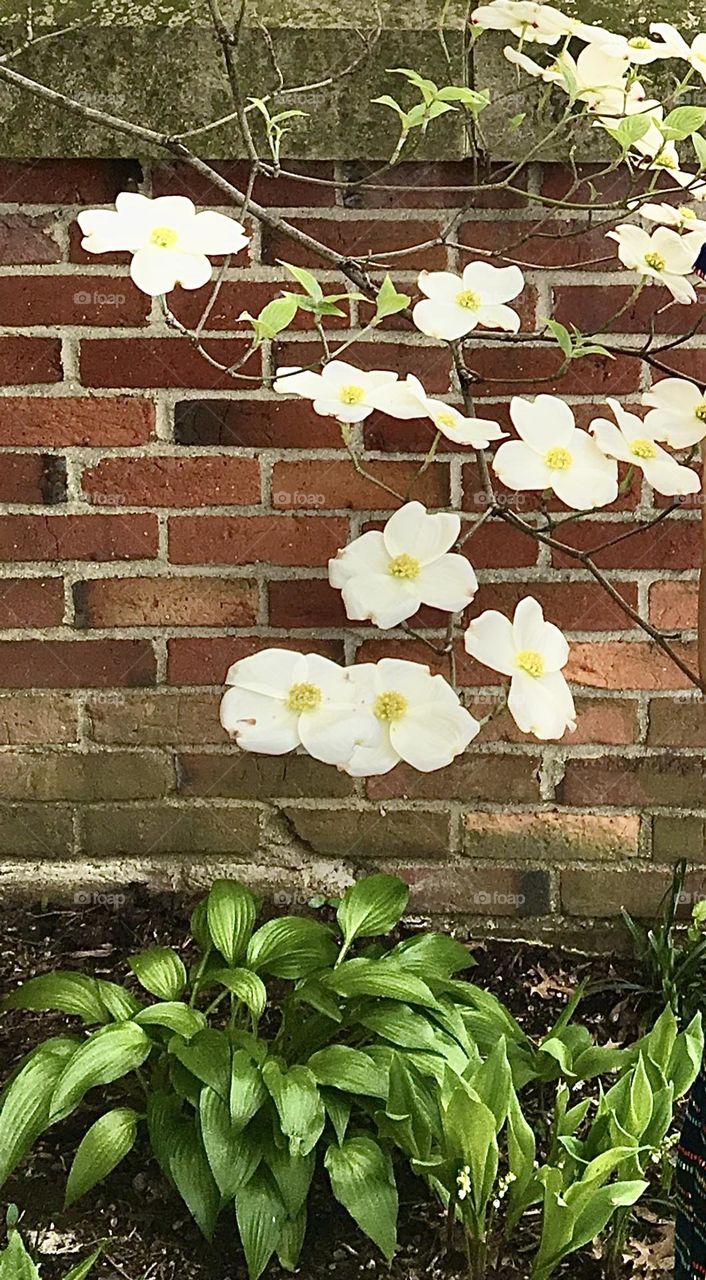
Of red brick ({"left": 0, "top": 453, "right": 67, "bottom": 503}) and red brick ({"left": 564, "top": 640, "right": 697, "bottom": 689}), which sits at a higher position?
red brick ({"left": 0, "top": 453, "right": 67, "bottom": 503})

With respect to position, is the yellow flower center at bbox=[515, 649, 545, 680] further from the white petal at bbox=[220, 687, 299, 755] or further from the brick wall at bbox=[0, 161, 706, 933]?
the brick wall at bbox=[0, 161, 706, 933]

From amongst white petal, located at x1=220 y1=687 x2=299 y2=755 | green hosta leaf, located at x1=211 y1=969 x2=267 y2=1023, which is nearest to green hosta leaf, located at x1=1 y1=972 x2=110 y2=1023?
green hosta leaf, located at x1=211 y1=969 x2=267 y2=1023

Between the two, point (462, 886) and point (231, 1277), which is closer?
point (231, 1277)

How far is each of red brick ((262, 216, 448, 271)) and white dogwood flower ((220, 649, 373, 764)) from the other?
0.65 m

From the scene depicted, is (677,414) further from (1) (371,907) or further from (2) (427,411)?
(1) (371,907)

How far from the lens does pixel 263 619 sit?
180cm

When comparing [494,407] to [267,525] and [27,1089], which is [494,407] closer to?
[267,525]

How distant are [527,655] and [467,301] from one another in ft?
1.36

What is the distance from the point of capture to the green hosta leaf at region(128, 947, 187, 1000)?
1479 mm

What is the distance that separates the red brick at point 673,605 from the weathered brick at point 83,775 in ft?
2.59

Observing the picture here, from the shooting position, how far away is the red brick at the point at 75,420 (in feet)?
5.65

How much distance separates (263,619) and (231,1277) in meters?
0.88

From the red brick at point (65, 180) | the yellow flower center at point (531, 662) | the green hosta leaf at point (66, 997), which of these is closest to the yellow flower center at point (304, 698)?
the yellow flower center at point (531, 662)

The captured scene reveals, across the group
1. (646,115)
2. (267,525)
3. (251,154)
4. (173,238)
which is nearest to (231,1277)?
(267,525)
